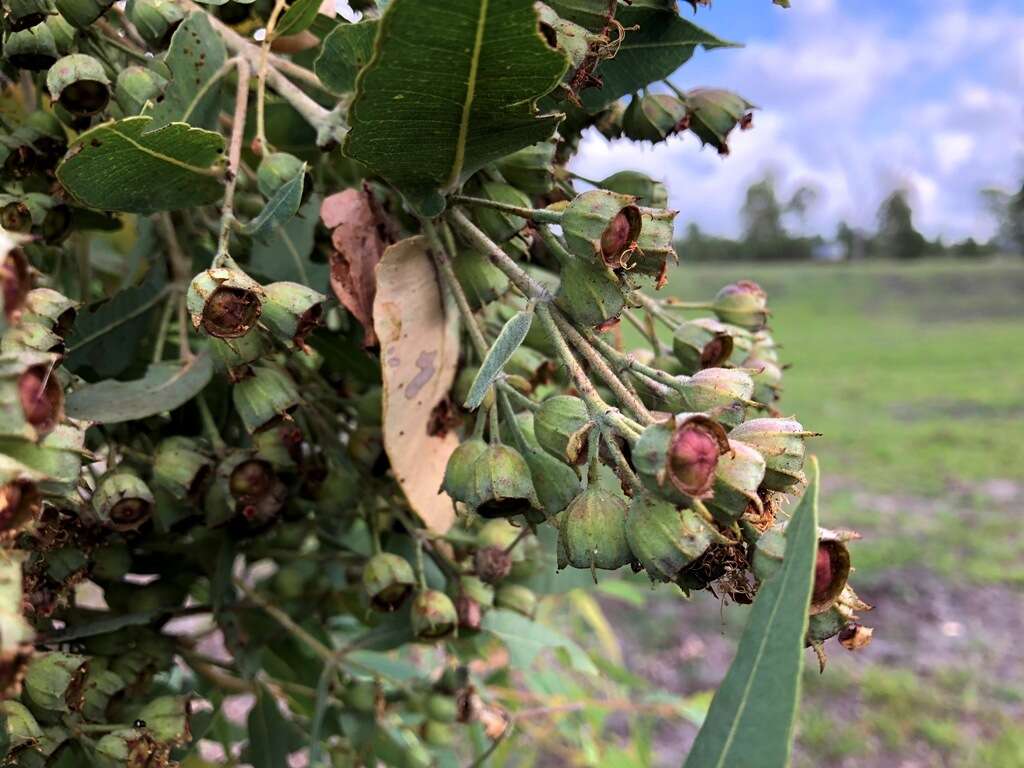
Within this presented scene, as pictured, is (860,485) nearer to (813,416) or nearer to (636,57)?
(813,416)

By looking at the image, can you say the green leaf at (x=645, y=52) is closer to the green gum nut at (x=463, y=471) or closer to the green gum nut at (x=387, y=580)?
the green gum nut at (x=463, y=471)

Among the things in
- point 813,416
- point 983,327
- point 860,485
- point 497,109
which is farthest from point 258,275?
point 983,327

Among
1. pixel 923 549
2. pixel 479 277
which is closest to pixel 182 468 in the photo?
pixel 479 277

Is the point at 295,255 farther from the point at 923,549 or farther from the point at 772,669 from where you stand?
the point at 923,549

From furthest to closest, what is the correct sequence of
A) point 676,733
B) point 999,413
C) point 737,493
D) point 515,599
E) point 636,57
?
point 999,413
point 676,733
point 515,599
point 636,57
point 737,493

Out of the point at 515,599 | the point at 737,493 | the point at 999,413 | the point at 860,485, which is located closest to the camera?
the point at 737,493

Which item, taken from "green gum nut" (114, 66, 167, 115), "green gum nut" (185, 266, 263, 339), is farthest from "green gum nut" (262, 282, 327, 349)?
"green gum nut" (114, 66, 167, 115)

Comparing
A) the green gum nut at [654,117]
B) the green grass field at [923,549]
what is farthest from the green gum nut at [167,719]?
the green grass field at [923,549]
